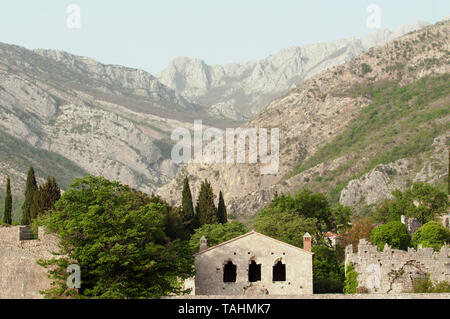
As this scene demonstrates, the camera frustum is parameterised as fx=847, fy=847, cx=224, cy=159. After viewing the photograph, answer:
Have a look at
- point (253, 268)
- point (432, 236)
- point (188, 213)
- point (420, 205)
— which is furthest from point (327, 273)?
point (420, 205)

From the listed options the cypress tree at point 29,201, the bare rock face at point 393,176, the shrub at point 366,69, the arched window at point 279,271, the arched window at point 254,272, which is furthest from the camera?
the shrub at point 366,69

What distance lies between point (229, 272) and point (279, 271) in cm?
369

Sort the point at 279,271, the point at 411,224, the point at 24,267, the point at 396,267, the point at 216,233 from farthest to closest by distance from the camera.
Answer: the point at 411,224 → the point at 216,233 → the point at 279,271 → the point at 396,267 → the point at 24,267

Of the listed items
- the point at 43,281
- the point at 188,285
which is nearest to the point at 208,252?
the point at 188,285

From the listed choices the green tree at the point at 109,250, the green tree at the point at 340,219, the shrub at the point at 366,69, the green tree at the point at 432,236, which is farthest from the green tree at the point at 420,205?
the shrub at the point at 366,69

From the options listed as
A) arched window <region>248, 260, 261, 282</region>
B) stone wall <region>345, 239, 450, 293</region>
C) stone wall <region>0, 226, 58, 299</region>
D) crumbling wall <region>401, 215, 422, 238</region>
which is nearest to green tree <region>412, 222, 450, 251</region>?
crumbling wall <region>401, 215, 422, 238</region>

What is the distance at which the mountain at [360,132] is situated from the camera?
140 m

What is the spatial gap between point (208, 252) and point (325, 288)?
389 inches

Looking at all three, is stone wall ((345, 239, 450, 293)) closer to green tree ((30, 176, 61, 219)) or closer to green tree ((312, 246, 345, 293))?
green tree ((312, 246, 345, 293))

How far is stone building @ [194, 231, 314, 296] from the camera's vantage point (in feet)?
201

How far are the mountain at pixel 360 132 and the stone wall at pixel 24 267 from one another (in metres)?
81.7

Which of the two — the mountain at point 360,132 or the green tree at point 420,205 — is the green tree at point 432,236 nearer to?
the green tree at point 420,205

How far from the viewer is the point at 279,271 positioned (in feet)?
205

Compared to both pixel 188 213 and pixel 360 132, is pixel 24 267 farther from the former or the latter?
pixel 360 132
